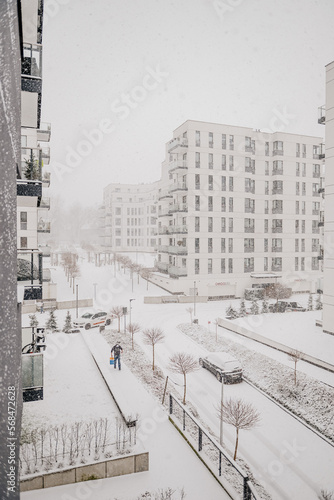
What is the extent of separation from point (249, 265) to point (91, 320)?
68.5ft

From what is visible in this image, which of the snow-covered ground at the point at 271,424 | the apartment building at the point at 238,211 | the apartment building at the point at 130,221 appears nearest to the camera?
the snow-covered ground at the point at 271,424

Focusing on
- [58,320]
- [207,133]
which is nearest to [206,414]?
[58,320]

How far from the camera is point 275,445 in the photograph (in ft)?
38.1

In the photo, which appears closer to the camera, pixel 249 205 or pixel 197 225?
pixel 197 225

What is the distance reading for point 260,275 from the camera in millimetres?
38500

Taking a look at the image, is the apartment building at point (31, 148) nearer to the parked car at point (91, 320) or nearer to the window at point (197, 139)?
the parked car at point (91, 320)

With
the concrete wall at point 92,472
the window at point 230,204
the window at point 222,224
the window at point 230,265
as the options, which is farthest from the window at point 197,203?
the concrete wall at point 92,472

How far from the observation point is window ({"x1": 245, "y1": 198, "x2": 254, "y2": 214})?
38.7 meters

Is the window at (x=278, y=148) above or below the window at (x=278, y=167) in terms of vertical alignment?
above

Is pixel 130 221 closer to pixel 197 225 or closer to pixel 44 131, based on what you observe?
pixel 197 225

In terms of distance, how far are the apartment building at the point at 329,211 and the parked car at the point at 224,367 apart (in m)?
8.17

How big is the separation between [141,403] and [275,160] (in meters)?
33.9

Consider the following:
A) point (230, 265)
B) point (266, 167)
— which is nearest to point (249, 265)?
point (230, 265)

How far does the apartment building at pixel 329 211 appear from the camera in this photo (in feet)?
68.4
